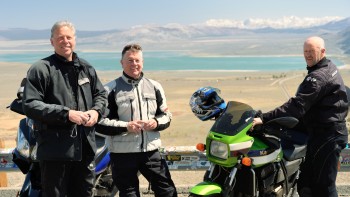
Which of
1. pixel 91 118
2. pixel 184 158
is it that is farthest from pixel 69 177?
pixel 184 158

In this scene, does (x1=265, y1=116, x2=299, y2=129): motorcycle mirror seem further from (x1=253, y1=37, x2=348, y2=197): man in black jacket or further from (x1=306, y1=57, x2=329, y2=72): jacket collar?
(x1=306, y1=57, x2=329, y2=72): jacket collar

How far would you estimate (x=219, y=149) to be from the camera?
3461mm

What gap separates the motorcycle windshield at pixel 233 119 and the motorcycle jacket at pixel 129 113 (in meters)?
0.63

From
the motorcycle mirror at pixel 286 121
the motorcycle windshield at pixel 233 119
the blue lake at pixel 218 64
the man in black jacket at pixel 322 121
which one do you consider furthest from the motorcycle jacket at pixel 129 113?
the blue lake at pixel 218 64

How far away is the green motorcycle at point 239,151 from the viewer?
3.42m

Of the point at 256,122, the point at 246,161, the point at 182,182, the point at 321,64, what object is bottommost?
the point at 182,182

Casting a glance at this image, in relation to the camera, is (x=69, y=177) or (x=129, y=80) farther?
(x=129, y=80)

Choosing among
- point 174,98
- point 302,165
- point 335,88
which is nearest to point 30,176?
point 302,165

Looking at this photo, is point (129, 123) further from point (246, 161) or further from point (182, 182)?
point (182, 182)

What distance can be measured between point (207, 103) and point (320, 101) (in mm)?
1085

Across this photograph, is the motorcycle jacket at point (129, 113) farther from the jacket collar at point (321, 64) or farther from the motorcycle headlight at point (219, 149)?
the jacket collar at point (321, 64)

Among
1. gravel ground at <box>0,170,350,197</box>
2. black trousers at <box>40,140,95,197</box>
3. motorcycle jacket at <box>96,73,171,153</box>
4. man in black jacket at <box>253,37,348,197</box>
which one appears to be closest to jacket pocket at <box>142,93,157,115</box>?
motorcycle jacket at <box>96,73,171,153</box>

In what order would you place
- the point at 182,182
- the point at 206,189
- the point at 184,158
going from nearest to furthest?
the point at 206,189
the point at 184,158
the point at 182,182

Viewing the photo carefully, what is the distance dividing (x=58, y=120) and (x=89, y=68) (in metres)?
0.58
